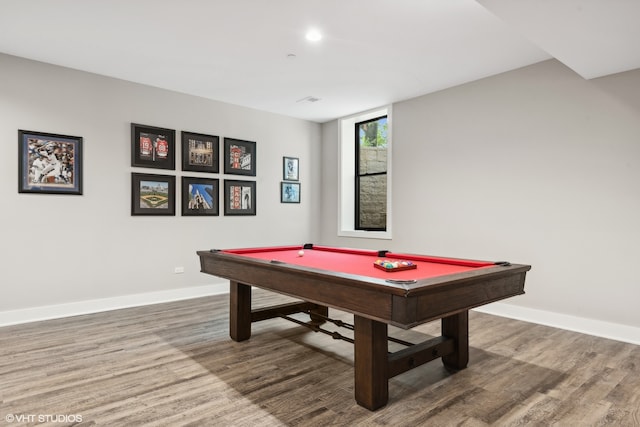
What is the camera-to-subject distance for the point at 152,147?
4.71 meters

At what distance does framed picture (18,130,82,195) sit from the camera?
12.8ft

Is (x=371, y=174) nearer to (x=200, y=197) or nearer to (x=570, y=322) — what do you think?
(x=200, y=197)

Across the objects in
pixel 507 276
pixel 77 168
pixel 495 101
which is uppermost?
pixel 495 101

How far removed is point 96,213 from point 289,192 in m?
2.75

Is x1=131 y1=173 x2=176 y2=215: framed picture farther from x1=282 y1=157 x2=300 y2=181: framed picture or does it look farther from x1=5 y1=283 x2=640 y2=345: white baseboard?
x1=282 y1=157 x2=300 y2=181: framed picture

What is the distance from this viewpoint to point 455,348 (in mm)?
2658

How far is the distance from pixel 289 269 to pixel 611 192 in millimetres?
3109

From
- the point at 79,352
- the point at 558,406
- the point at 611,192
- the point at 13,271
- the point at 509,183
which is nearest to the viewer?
the point at 558,406

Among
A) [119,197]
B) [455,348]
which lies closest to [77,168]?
[119,197]

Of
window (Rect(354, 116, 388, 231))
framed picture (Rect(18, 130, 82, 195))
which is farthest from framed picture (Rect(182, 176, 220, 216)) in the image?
window (Rect(354, 116, 388, 231))

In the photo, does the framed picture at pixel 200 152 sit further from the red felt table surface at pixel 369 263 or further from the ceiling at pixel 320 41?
the red felt table surface at pixel 369 263

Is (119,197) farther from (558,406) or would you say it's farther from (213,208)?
(558,406)

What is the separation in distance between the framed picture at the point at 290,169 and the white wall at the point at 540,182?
185cm

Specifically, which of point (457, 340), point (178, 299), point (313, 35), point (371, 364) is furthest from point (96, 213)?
point (457, 340)
